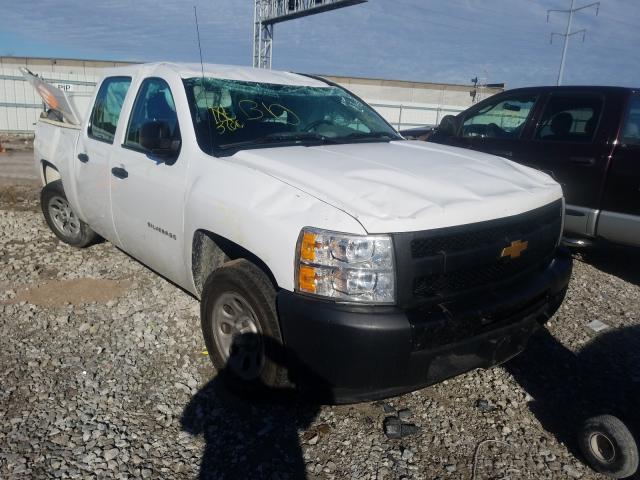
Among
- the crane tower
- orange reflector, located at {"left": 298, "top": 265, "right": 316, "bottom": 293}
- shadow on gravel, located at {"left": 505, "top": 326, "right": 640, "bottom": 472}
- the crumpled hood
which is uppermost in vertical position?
the crane tower

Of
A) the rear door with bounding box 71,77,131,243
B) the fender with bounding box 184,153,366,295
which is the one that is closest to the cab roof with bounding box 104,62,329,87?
the rear door with bounding box 71,77,131,243

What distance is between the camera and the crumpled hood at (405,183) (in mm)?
2385

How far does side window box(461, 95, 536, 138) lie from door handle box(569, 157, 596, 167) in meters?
0.79

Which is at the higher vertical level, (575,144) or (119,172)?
(575,144)

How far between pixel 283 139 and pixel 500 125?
390 centimetres

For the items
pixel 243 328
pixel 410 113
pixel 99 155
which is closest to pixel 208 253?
pixel 243 328

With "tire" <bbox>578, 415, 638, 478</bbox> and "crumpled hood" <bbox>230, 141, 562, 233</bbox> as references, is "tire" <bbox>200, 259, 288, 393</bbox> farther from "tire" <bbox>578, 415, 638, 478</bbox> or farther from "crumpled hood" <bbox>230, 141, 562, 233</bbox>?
"tire" <bbox>578, 415, 638, 478</bbox>

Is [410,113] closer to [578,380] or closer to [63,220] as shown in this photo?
[63,220]

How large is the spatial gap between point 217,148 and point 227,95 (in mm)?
597

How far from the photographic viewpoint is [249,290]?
263 cm

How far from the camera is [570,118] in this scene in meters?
5.57

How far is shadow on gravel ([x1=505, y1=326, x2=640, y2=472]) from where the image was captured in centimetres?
303

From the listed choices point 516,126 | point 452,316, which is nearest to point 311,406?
point 452,316

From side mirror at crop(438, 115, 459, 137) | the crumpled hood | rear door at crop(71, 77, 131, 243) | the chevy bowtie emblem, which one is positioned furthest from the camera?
side mirror at crop(438, 115, 459, 137)
